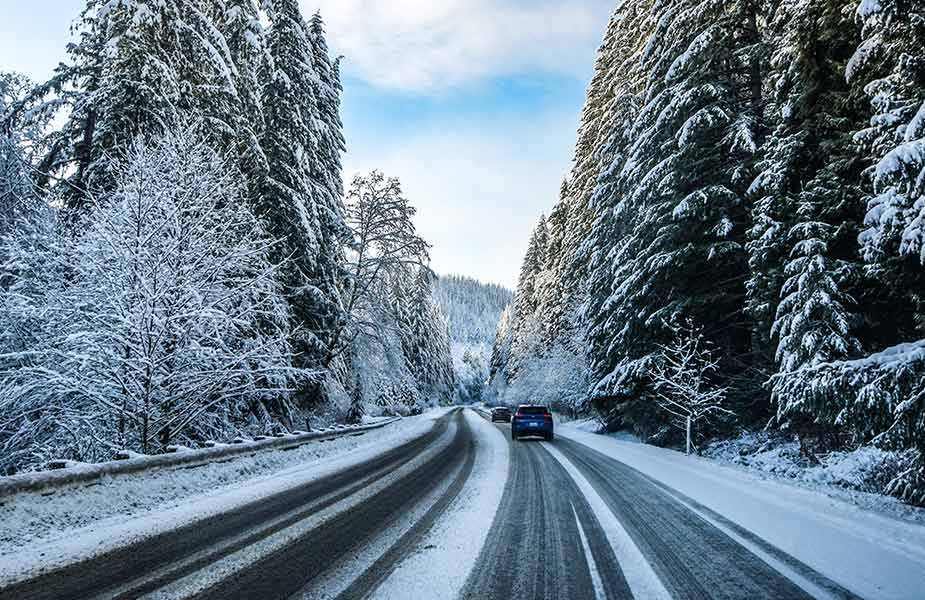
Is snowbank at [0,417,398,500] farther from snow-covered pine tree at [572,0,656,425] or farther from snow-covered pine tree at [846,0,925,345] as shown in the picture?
snow-covered pine tree at [572,0,656,425]

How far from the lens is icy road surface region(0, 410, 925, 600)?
362 centimetres

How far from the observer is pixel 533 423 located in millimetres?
19438

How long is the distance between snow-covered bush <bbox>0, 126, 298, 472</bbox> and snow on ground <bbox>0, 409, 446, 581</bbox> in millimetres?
1903

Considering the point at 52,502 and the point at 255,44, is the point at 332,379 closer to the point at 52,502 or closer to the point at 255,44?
the point at 255,44

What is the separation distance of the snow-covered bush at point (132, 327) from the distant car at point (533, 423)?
38.7ft

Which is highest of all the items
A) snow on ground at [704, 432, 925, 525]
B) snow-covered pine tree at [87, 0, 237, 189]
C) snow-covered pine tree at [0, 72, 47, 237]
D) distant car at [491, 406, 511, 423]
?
snow-covered pine tree at [87, 0, 237, 189]

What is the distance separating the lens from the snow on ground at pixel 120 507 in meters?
4.16

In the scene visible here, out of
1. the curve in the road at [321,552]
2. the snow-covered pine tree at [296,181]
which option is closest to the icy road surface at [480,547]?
the curve in the road at [321,552]

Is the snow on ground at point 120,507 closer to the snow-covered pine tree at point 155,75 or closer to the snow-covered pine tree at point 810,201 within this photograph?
the snow-covered pine tree at point 155,75

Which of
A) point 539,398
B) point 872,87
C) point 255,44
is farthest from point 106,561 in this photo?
point 539,398

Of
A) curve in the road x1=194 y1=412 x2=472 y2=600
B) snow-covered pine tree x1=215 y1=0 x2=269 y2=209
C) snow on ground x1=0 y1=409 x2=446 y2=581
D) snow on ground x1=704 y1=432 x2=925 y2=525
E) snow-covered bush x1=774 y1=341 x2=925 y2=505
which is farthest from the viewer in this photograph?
snow-covered pine tree x1=215 y1=0 x2=269 y2=209

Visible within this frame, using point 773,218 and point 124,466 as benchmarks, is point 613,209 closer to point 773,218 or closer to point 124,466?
point 773,218

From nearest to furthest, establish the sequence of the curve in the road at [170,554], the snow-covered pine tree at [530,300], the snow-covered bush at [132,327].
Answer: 1. the curve in the road at [170,554]
2. the snow-covered bush at [132,327]
3. the snow-covered pine tree at [530,300]

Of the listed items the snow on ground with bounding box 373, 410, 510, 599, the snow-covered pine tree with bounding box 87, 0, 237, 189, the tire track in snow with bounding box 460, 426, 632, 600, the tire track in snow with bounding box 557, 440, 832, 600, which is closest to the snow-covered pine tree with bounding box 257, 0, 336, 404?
the snow-covered pine tree with bounding box 87, 0, 237, 189
